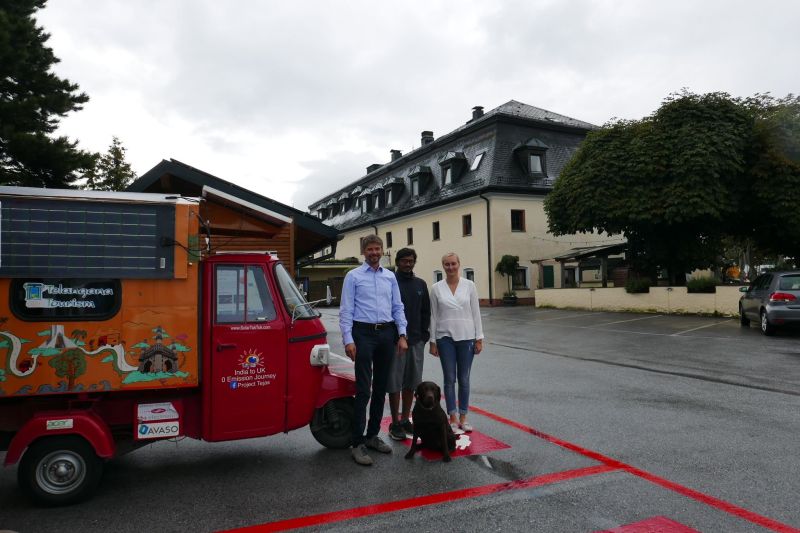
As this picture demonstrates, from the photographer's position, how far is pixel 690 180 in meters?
21.9

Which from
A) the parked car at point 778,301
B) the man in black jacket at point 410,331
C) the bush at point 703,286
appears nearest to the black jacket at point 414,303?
the man in black jacket at point 410,331

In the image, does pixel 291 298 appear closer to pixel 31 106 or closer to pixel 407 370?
pixel 407 370

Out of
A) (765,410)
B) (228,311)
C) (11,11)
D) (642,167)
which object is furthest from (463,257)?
(228,311)

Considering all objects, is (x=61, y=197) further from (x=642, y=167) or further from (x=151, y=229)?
(x=642, y=167)

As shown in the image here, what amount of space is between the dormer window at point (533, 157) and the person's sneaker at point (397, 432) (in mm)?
30349

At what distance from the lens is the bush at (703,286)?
68.4ft

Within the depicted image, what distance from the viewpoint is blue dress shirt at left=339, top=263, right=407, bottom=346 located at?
4940 mm

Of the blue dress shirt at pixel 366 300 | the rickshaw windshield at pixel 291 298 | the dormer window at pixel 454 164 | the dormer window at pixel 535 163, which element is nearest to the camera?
the rickshaw windshield at pixel 291 298

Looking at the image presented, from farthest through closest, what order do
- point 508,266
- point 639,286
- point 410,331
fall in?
point 508,266 < point 639,286 < point 410,331

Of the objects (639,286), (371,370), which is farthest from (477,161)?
(371,370)

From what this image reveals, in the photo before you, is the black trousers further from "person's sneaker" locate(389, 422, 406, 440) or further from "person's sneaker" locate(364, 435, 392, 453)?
"person's sneaker" locate(389, 422, 406, 440)

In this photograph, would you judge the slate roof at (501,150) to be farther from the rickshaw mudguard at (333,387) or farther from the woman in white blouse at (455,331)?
the rickshaw mudguard at (333,387)

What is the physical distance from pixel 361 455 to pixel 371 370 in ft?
2.35

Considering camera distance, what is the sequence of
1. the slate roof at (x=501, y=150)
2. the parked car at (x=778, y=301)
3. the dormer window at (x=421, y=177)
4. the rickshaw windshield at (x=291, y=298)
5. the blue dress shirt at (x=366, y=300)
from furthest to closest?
the dormer window at (x=421, y=177)
the slate roof at (x=501, y=150)
the parked car at (x=778, y=301)
the blue dress shirt at (x=366, y=300)
the rickshaw windshield at (x=291, y=298)
